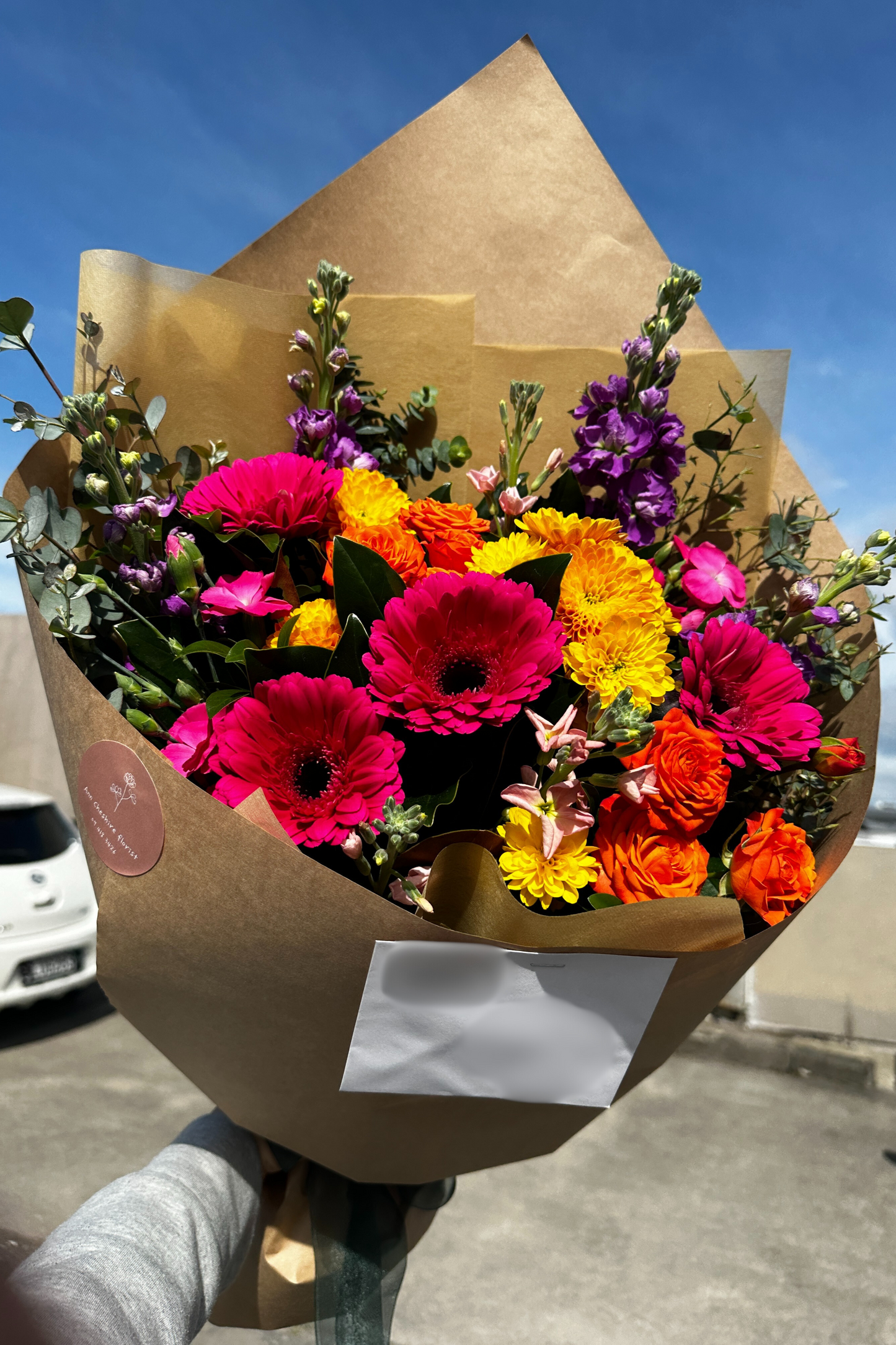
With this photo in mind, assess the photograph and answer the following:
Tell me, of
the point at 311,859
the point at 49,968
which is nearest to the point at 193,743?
the point at 311,859

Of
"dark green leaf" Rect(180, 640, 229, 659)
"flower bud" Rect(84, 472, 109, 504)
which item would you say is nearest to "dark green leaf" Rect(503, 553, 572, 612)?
"dark green leaf" Rect(180, 640, 229, 659)

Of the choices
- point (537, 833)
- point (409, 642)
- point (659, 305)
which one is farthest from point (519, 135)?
point (537, 833)

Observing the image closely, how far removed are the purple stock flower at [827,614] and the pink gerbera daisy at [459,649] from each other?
28 centimetres

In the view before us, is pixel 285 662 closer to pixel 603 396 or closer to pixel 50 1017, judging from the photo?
pixel 603 396

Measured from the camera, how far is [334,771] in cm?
52

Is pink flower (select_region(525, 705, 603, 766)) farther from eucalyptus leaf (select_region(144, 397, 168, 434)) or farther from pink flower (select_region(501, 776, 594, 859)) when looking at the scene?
eucalyptus leaf (select_region(144, 397, 168, 434))

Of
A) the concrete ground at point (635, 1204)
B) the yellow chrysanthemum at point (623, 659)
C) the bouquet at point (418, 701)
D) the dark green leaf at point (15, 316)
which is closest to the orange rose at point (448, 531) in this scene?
the bouquet at point (418, 701)

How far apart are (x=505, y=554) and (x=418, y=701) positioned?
0.15 meters

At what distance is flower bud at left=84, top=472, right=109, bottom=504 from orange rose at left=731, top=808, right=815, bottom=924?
539mm

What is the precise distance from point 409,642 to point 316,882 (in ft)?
0.52

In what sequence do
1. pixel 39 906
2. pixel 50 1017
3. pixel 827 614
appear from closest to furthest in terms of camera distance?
1. pixel 827 614
2. pixel 39 906
3. pixel 50 1017

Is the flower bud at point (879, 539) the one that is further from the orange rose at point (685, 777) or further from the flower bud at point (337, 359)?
the flower bud at point (337, 359)

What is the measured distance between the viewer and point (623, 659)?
56 centimetres

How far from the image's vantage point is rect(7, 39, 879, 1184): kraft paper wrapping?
0.51 metres
